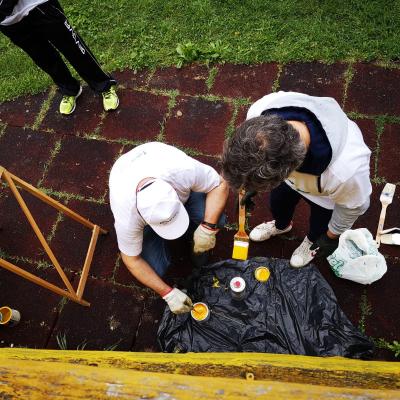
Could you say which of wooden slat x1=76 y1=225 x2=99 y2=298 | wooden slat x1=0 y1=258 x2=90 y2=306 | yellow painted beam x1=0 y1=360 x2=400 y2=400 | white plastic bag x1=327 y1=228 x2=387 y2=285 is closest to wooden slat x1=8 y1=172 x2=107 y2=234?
wooden slat x1=76 y1=225 x2=99 y2=298

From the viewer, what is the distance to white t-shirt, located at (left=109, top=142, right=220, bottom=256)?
2293mm

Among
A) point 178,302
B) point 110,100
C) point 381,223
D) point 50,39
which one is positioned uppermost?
point 50,39

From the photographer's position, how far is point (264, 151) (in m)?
1.77

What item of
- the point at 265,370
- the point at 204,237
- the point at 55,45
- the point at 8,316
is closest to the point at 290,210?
the point at 204,237

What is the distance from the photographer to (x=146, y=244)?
2.82 metres

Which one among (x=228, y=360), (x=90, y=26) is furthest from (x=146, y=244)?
(x=90, y=26)

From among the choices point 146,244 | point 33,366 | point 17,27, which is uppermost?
point 17,27

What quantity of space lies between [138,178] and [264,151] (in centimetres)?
84

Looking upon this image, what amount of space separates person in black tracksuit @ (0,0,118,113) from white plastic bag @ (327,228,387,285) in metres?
2.71

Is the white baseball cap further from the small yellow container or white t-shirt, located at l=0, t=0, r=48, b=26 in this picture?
white t-shirt, located at l=0, t=0, r=48, b=26

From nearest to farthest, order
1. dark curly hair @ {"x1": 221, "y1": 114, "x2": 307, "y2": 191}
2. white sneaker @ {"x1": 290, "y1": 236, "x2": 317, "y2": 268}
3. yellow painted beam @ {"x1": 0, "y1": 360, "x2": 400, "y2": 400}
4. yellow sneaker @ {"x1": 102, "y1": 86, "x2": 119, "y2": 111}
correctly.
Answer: yellow painted beam @ {"x1": 0, "y1": 360, "x2": 400, "y2": 400}
dark curly hair @ {"x1": 221, "y1": 114, "x2": 307, "y2": 191}
white sneaker @ {"x1": 290, "y1": 236, "x2": 317, "y2": 268}
yellow sneaker @ {"x1": 102, "y1": 86, "x2": 119, "y2": 111}

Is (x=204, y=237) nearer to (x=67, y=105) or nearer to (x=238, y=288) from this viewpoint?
(x=238, y=288)

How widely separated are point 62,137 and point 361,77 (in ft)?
10.1

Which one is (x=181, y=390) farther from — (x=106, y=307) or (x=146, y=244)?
(x=106, y=307)
